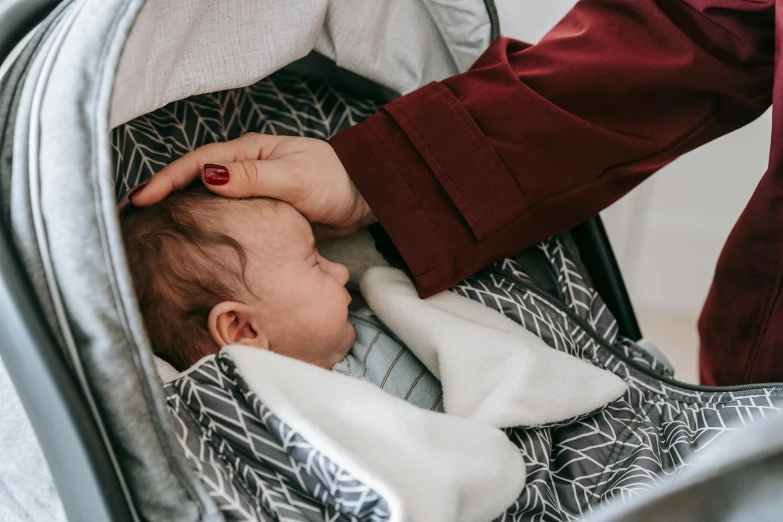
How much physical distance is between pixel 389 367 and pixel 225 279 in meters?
0.20

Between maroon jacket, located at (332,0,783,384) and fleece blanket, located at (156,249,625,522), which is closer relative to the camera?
fleece blanket, located at (156,249,625,522)

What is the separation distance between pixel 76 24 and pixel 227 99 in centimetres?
33

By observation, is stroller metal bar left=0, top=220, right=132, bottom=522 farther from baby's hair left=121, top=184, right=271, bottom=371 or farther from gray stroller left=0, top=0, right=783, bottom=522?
baby's hair left=121, top=184, right=271, bottom=371

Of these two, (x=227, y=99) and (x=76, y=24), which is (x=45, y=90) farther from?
(x=227, y=99)

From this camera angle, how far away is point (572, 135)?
0.76 m

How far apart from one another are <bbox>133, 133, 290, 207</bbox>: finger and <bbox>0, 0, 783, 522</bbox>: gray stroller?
0.05 m

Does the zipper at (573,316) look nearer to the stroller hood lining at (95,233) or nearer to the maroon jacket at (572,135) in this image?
the maroon jacket at (572,135)

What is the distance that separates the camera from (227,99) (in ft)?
2.73

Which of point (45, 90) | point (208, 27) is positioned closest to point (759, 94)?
point (208, 27)

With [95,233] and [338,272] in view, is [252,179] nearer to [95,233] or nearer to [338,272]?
[338,272]

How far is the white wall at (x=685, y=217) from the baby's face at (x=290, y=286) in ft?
3.04

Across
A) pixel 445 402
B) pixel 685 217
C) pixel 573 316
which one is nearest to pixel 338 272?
pixel 445 402


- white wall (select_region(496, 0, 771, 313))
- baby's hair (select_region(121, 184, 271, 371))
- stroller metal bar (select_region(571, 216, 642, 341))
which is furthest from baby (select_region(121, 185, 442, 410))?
white wall (select_region(496, 0, 771, 313))

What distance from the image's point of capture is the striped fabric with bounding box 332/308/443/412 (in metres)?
0.73
